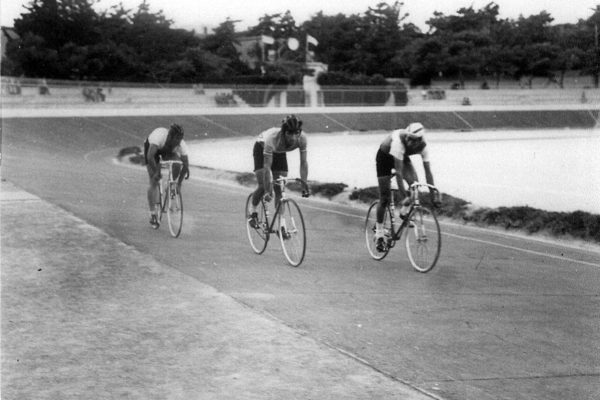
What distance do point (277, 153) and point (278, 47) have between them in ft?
106

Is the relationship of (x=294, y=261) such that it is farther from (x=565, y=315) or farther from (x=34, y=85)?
(x=34, y=85)

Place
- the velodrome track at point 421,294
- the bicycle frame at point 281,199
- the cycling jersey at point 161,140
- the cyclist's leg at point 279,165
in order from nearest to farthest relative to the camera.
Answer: the velodrome track at point 421,294 < the bicycle frame at point 281,199 < the cyclist's leg at point 279,165 < the cycling jersey at point 161,140

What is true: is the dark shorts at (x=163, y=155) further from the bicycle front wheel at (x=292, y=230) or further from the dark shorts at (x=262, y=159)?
the bicycle front wheel at (x=292, y=230)

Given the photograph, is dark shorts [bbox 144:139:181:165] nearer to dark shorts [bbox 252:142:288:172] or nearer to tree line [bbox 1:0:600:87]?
dark shorts [bbox 252:142:288:172]

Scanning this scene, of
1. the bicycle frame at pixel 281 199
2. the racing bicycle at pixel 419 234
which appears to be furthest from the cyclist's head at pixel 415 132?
the bicycle frame at pixel 281 199

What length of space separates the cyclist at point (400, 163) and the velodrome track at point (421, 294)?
2.39ft

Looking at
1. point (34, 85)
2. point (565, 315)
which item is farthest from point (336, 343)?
point (34, 85)

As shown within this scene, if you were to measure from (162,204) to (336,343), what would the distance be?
635 centimetres

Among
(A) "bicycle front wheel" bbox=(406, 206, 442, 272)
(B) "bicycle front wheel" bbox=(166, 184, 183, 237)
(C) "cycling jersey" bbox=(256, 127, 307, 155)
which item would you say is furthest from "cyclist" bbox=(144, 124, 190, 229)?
(A) "bicycle front wheel" bbox=(406, 206, 442, 272)

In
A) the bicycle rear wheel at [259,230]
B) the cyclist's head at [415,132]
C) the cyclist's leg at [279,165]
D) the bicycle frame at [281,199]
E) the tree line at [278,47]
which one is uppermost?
the tree line at [278,47]

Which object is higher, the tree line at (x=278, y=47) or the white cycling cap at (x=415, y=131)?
the tree line at (x=278, y=47)

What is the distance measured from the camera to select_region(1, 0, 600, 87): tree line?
25.3 m

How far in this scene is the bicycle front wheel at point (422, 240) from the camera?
8.49 metres

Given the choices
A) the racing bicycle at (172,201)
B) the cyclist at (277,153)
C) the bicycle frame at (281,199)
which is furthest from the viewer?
the racing bicycle at (172,201)
